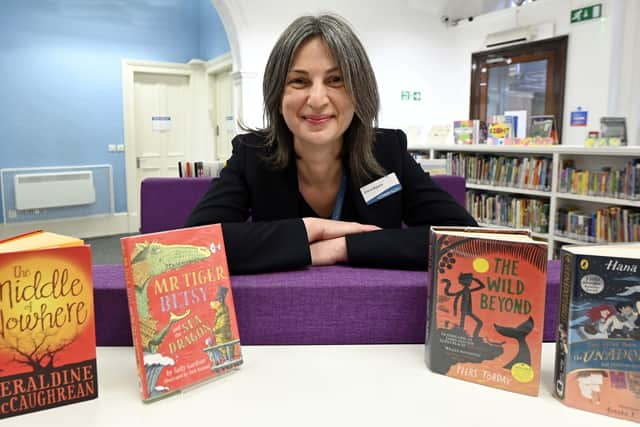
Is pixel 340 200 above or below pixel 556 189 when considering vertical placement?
above

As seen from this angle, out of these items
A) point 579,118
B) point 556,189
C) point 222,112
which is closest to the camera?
point 556,189

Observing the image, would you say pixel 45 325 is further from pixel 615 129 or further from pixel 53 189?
pixel 53 189

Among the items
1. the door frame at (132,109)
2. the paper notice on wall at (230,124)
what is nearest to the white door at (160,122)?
the door frame at (132,109)

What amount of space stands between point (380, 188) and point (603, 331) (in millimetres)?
713

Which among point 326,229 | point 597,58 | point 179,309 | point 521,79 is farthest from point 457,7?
point 179,309

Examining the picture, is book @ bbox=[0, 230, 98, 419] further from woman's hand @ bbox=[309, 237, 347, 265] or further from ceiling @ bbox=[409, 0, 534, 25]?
ceiling @ bbox=[409, 0, 534, 25]

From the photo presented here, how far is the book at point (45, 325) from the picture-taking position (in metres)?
0.64

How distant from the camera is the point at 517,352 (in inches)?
28.2

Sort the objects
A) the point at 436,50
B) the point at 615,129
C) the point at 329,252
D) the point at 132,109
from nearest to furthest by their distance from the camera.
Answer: the point at 329,252 → the point at 615,129 → the point at 132,109 → the point at 436,50

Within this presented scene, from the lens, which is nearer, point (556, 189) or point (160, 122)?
point (556, 189)

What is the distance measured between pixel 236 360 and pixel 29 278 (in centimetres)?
32

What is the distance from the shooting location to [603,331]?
66cm

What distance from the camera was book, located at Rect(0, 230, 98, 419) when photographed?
2.08ft

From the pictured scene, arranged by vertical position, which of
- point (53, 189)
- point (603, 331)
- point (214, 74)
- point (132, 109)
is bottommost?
point (53, 189)
